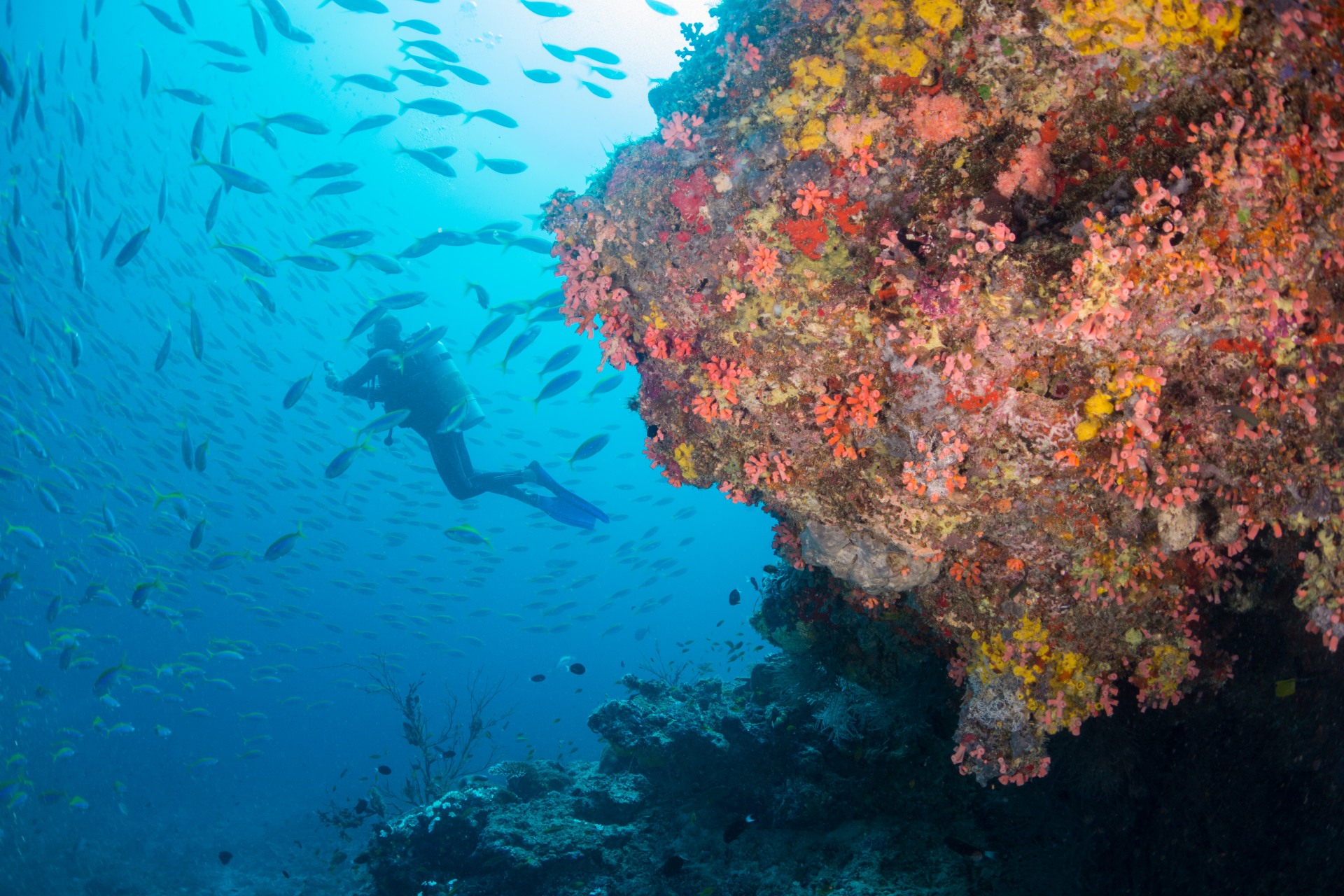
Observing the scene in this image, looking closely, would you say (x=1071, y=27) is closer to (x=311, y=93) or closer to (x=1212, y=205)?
(x=1212, y=205)

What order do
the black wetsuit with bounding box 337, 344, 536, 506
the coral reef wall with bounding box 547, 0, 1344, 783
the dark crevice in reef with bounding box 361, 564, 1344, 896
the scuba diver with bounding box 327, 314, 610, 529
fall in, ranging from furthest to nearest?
the black wetsuit with bounding box 337, 344, 536, 506, the scuba diver with bounding box 327, 314, 610, 529, the dark crevice in reef with bounding box 361, 564, 1344, 896, the coral reef wall with bounding box 547, 0, 1344, 783

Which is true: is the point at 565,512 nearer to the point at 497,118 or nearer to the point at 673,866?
the point at 673,866

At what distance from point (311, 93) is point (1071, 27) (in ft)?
206

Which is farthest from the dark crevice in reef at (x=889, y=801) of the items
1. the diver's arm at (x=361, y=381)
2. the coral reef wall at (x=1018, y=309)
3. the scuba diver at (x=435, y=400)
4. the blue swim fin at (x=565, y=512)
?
the diver's arm at (x=361, y=381)

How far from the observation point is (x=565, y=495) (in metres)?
11.0

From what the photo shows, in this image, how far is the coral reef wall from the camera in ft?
6.55

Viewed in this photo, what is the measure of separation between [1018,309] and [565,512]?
31.1 feet

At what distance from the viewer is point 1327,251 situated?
2.01m

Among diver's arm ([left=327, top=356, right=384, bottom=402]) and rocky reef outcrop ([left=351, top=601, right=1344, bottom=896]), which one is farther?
diver's arm ([left=327, top=356, right=384, bottom=402])

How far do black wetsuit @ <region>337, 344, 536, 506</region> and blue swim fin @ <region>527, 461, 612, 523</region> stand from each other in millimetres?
309

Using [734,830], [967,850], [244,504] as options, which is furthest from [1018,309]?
[244,504]

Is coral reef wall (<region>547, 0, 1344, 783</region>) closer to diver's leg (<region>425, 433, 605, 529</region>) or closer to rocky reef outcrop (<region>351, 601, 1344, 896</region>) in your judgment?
rocky reef outcrop (<region>351, 601, 1344, 896</region>)

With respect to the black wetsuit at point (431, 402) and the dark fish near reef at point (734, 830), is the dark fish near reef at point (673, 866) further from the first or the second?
the black wetsuit at point (431, 402)

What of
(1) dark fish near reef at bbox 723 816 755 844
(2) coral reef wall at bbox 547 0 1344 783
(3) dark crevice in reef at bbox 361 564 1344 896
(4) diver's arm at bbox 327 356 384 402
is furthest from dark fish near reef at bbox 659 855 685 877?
(4) diver's arm at bbox 327 356 384 402
